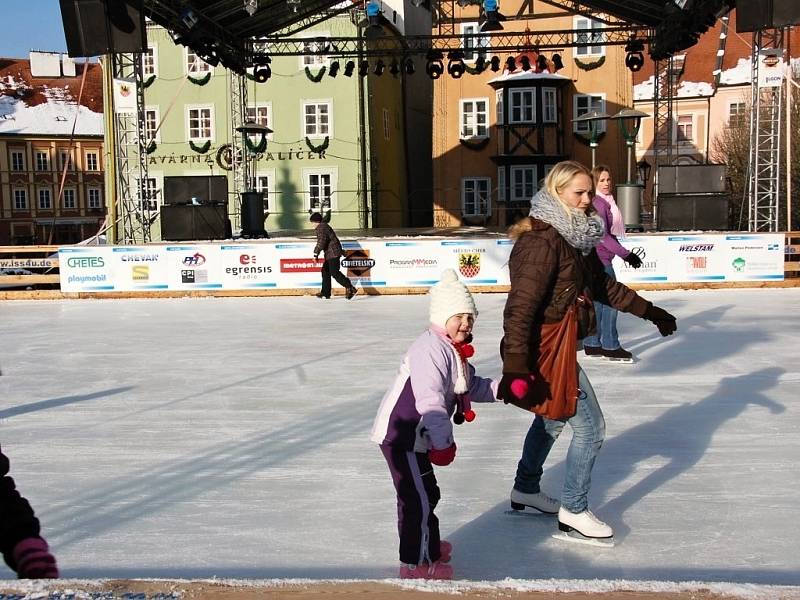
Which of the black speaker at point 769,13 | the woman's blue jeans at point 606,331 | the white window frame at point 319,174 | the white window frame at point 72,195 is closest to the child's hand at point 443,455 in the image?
the woman's blue jeans at point 606,331

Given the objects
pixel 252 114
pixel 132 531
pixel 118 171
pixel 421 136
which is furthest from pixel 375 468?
pixel 421 136

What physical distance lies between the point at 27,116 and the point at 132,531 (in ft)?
172

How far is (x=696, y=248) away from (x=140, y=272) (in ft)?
29.8

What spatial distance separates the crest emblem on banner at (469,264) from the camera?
15273 mm

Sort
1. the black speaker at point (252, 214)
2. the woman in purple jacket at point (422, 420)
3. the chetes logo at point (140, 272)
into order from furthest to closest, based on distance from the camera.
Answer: the black speaker at point (252, 214)
the chetes logo at point (140, 272)
the woman in purple jacket at point (422, 420)

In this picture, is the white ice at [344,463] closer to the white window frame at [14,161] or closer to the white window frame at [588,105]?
the white window frame at [588,105]

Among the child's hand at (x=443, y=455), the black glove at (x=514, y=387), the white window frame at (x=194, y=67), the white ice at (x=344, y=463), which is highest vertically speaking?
the white window frame at (x=194, y=67)

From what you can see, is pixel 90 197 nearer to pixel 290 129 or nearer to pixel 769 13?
pixel 290 129

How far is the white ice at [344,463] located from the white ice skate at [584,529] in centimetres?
7

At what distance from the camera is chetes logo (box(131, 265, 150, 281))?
1556 cm

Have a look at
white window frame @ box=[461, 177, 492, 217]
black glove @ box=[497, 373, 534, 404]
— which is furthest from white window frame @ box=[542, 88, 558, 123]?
black glove @ box=[497, 373, 534, 404]

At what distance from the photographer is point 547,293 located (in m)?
3.60

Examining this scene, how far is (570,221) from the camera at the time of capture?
3.65 metres

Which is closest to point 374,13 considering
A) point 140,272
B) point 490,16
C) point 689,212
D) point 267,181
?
point 490,16
